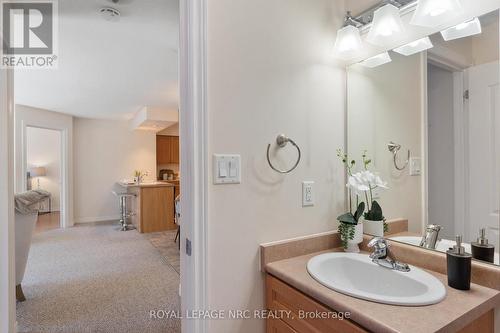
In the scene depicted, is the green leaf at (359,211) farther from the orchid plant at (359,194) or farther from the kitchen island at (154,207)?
the kitchen island at (154,207)

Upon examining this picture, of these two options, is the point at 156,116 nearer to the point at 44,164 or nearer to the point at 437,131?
the point at 44,164

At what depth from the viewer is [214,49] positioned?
110 centimetres

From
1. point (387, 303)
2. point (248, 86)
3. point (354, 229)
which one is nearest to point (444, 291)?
point (387, 303)

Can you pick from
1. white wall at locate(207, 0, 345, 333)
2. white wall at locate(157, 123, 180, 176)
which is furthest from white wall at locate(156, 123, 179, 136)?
white wall at locate(207, 0, 345, 333)

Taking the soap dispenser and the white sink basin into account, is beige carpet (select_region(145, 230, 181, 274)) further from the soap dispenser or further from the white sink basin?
the soap dispenser

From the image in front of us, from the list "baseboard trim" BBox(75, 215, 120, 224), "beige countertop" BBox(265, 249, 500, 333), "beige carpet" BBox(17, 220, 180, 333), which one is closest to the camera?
"beige countertop" BBox(265, 249, 500, 333)

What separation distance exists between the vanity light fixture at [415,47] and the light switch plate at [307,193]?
77 centimetres

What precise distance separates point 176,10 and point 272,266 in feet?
6.25

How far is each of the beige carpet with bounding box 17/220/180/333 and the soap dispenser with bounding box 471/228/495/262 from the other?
2028 millimetres

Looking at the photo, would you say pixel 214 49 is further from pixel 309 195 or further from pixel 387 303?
Result: pixel 387 303

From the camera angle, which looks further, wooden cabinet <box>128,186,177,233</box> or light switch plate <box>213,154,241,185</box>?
wooden cabinet <box>128,186,177,233</box>

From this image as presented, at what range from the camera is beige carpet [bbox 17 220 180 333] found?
2.12 metres

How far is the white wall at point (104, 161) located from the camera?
19.9 feet

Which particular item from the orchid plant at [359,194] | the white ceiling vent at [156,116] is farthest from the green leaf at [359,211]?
the white ceiling vent at [156,116]
